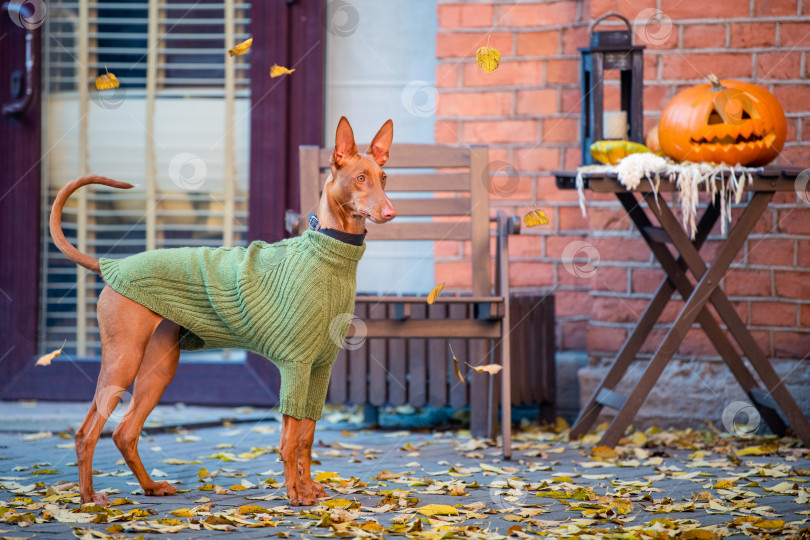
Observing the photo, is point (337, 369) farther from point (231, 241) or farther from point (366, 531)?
point (366, 531)

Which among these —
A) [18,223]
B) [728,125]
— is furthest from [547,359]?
[18,223]

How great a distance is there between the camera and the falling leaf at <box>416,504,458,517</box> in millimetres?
2805

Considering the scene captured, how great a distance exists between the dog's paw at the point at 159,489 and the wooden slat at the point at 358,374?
1481 millimetres

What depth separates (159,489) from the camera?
3.04 m

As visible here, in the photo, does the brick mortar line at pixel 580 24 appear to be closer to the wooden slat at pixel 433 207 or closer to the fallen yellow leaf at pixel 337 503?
the wooden slat at pixel 433 207

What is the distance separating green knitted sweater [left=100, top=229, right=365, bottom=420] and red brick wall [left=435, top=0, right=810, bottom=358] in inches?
74.9

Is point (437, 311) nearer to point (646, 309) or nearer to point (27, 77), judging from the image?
point (646, 309)

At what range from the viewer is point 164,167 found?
500 centimetres

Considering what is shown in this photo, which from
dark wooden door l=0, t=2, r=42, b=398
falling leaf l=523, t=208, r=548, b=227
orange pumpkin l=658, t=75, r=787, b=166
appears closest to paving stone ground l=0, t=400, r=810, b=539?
dark wooden door l=0, t=2, r=42, b=398

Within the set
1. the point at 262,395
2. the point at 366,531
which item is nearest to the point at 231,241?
the point at 262,395

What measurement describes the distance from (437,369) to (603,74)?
161 centimetres

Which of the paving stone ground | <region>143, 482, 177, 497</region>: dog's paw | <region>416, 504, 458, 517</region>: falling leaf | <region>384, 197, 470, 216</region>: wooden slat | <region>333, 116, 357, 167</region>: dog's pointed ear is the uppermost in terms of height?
<region>333, 116, 357, 167</region>: dog's pointed ear

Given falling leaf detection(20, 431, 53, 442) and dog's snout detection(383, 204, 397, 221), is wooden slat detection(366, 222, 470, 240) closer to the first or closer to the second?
dog's snout detection(383, 204, 397, 221)

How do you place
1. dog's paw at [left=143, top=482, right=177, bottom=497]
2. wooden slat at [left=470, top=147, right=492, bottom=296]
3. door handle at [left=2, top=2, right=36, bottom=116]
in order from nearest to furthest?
dog's paw at [left=143, top=482, right=177, bottom=497] → wooden slat at [left=470, top=147, right=492, bottom=296] → door handle at [left=2, top=2, right=36, bottom=116]
